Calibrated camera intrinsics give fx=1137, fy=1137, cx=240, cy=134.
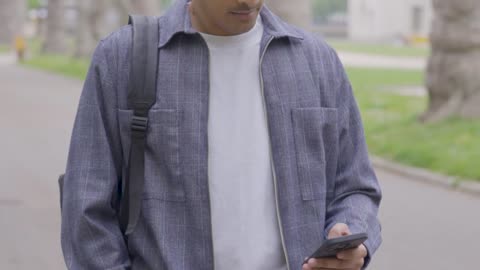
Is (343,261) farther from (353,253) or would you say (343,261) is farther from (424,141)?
(424,141)

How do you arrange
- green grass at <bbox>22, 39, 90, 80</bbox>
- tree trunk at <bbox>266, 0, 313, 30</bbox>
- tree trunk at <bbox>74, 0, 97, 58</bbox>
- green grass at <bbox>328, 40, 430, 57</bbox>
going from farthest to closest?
green grass at <bbox>328, 40, 430, 57</bbox> → tree trunk at <bbox>74, 0, 97, 58</bbox> → green grass at <bbox>22, 39, 90, 80</bbox> → tree trunk at <bbox>266, 0, 313, 30</bbox>

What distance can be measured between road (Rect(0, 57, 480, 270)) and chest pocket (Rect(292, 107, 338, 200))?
16.4ft

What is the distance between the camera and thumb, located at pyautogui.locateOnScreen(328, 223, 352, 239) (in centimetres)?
266

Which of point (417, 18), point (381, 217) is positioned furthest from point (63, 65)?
point (417, 18)

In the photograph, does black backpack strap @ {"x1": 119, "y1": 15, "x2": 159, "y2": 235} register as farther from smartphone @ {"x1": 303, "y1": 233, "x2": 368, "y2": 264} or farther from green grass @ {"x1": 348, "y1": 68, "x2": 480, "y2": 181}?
green grass @ {"x1": 348, "y1": 68, "x2": 480, "y2": 181}

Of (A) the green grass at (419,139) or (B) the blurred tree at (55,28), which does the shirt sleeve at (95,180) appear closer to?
(A) the green grass at (419,139)

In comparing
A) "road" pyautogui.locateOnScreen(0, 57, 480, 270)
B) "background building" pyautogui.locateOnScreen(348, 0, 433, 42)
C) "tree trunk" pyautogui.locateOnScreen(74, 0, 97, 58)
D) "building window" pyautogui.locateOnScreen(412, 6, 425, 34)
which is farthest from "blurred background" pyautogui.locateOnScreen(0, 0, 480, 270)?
"building window" pyautogui.locateOnScreen(412, 6, 425, 34)

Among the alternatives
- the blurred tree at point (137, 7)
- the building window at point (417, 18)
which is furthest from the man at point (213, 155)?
the building window at point (417, 18)

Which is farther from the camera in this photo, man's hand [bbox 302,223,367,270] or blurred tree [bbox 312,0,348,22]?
blurred tree [bbox 312,0,348,22]

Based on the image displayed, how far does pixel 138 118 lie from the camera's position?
8.48 feet

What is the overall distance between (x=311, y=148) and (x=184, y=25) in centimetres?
42

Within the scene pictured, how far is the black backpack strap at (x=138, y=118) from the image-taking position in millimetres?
2596

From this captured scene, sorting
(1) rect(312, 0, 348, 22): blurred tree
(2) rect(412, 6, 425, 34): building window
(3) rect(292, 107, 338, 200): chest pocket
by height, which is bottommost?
(1) rect(312, 0, 348, 22): blurred tree

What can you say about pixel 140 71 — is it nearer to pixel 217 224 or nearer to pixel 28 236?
pixel 217 224
